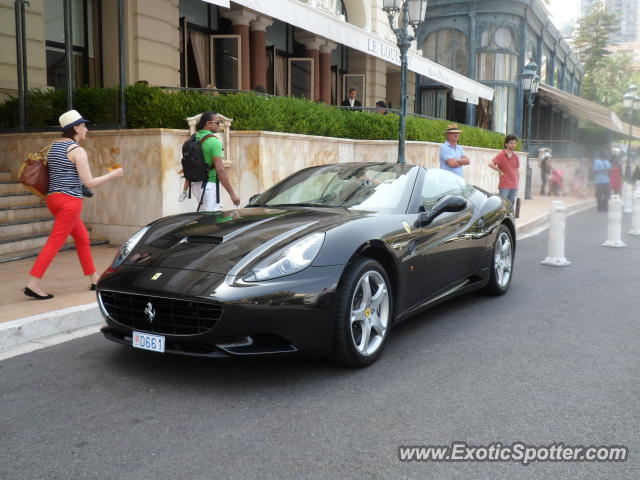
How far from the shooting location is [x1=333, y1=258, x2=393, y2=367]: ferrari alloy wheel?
4180 millimetres

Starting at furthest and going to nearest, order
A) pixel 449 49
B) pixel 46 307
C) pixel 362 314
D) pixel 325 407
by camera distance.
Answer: pixel 449 49 < pixel 46 307 < pixel 362 314 < pixel 325 407

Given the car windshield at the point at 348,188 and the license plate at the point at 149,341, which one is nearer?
the license plate at the point at 149,341

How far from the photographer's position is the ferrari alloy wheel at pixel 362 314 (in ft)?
13.7

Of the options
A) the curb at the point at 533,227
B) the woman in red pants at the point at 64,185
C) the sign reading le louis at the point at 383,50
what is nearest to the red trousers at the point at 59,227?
the woman in red pants at the point at 64,185

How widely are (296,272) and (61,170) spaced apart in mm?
3096

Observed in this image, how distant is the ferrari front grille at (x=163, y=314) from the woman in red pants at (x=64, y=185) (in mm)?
2079

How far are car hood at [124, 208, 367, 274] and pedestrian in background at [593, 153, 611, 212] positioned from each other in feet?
59.9

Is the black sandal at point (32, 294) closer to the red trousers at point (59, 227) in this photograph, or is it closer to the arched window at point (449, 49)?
the red trousers at point (59, 227)

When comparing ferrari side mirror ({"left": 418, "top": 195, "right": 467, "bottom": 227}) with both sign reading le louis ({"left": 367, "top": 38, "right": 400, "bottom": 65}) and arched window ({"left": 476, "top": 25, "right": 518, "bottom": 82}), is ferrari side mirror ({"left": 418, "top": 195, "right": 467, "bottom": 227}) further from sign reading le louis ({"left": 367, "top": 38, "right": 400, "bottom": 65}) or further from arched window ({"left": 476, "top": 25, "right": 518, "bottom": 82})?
arched window ({"left": 476, "top": 25, "right": 518, "bottom": 82})

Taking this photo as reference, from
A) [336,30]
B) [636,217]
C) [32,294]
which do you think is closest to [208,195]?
[32,294]

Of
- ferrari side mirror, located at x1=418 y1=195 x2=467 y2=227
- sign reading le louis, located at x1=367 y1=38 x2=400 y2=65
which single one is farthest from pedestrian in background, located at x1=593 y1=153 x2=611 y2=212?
ferrari side mirror, located at x1=418 y1=195 x2=467 y2=227

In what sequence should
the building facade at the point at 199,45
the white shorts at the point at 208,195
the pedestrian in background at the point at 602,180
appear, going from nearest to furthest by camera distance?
the white shorts at the point at 208,195 → the building facade at the point at 199,45 → the pedestrian in background at the point at 602,180

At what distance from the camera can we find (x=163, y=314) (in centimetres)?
400

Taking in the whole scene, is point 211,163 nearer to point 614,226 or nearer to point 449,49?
point 614,226
